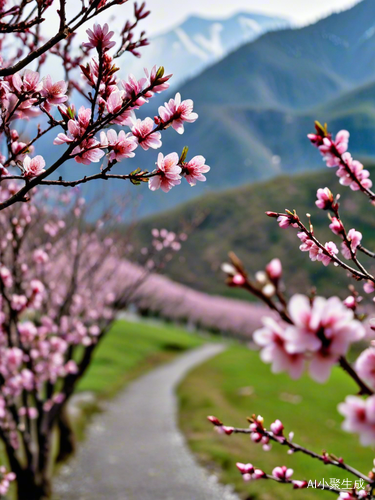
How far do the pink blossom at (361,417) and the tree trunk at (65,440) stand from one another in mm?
9149

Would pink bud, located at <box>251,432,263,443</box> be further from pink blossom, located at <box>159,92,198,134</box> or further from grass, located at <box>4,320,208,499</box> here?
grass, located at <box>4,320,208,499</box>

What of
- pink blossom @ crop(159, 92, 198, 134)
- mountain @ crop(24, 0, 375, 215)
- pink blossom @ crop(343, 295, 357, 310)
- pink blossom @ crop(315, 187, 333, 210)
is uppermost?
mountain @ crop(24, 0, 375, 215)

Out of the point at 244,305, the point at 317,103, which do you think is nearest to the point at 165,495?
the point at 244,305

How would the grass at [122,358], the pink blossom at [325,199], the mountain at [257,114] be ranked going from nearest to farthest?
the pink blossom at [325,199] < the grass at [122,358] < the mountain at [257,114]

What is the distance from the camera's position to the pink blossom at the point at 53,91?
5.92 feet

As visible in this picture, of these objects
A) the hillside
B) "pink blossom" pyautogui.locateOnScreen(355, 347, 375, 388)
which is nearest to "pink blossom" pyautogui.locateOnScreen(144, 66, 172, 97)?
"pink blossom" pyautogui.locateOnScreen(355, 347, 375, 388)

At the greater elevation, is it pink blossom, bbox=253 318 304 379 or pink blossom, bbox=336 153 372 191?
pink blossom, bbox=336 153 372 191

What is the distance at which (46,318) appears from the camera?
5598 millimetres

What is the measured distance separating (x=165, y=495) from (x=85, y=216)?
215 inches

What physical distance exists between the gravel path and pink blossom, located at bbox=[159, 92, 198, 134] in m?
7.65

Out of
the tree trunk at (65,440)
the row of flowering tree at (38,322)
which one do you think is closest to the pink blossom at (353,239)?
the row of flowering tree at (38,322)

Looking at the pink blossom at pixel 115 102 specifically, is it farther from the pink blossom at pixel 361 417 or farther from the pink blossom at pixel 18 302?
the pink blossom at pixel 18 302

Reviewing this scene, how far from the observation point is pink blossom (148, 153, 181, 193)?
1737 mm

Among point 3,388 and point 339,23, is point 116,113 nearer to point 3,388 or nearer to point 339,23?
point 3,388
